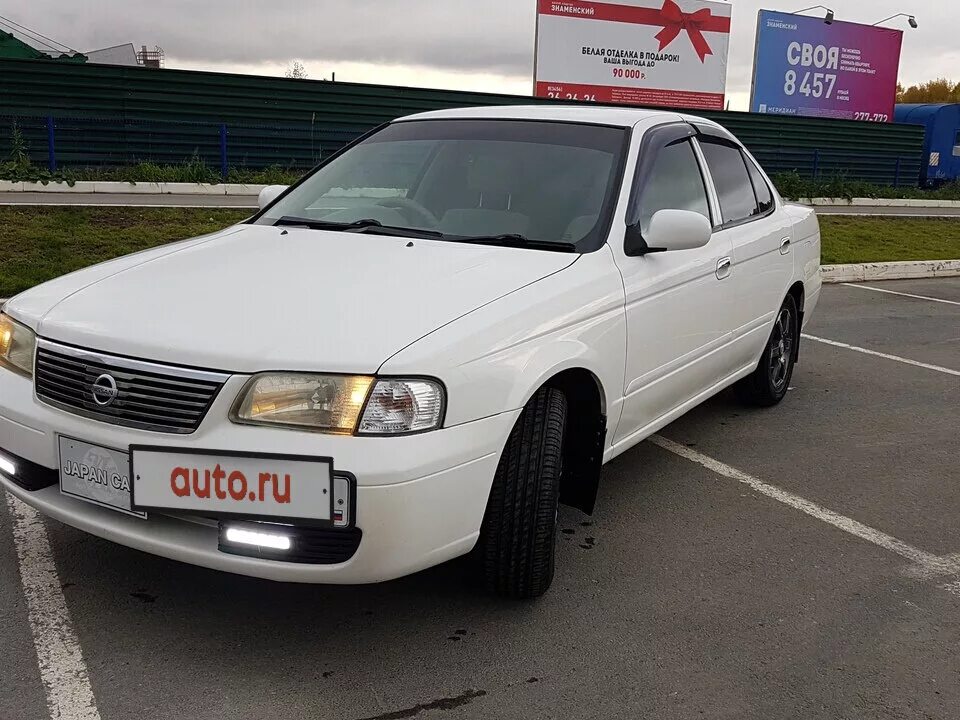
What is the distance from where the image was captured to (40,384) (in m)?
2.74

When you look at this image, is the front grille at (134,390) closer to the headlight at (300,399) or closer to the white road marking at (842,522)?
the headlight at (300,399)

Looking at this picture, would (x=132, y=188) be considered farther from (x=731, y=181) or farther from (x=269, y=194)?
(x=731, y=181)

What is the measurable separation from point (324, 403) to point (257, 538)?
0.39 metres

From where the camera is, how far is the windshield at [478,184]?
350 cm

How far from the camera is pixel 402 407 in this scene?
8.04 ft

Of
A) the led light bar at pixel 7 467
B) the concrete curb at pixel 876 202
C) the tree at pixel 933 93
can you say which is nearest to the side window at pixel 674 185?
the led light bar at pixel 7 467

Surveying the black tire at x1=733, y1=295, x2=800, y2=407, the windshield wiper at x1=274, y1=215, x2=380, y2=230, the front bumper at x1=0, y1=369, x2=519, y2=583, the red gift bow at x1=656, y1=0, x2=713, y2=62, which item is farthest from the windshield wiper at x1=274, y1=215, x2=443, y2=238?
the red gift bow at x1=656, y1=0, x2=713, y2=62

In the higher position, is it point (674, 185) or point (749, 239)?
point (674, 185)

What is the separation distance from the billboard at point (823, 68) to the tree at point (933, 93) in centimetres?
5533

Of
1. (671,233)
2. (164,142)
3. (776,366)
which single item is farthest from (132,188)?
(671,233)

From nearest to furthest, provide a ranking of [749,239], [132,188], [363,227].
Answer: [363,227], [749,239], [132,188]

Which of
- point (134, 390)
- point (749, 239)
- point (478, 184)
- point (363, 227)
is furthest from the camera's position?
point (749, 239)

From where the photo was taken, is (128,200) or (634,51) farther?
(634,51)

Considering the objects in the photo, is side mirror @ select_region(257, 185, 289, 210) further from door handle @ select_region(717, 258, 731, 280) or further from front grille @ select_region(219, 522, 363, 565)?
front grille @ select_region(219, 522, 363, 565)
